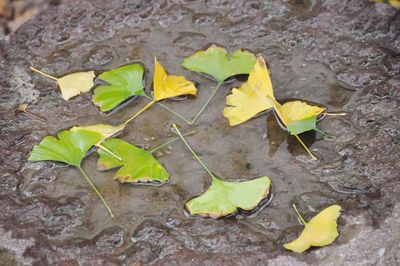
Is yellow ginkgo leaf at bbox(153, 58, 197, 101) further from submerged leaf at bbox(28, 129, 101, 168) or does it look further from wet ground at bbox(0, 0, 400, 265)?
submerged leaf at bbox(28, 129, 101, 168)

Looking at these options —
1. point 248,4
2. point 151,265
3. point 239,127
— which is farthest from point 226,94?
point 151,265

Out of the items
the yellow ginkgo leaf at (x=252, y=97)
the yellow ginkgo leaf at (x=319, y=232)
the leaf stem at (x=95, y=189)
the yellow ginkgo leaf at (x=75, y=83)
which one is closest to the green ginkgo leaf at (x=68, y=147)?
the leaf stem at (x=95, y=189)

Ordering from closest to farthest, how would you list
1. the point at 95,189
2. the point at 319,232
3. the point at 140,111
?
the point at 319,232 < the point at 95,189 < the point at 140,111

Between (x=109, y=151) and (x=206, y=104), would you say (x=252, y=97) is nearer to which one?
(x=206, y=104)

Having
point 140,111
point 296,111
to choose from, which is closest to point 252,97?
point 296,111

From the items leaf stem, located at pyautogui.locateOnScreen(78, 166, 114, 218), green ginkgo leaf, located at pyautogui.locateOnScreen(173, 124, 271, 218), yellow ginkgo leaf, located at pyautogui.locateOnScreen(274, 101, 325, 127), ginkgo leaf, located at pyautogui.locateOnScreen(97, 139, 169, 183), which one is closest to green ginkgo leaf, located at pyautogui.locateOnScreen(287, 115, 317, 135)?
yellow ginkgo leaf, located at pyautogui.locateOnScreen(274, 101, 325, 127)

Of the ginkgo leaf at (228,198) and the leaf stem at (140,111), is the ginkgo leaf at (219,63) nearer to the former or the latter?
the leaf stem at (140,111)
